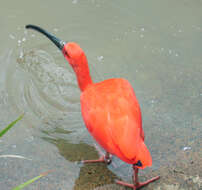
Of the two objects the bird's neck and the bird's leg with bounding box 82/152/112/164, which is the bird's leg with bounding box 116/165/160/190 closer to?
the bird's leg with bounding box 82/152/112/164

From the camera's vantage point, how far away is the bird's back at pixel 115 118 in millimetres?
2574

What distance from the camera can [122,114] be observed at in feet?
9.06

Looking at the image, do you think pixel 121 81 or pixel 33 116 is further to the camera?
pixel 33 116

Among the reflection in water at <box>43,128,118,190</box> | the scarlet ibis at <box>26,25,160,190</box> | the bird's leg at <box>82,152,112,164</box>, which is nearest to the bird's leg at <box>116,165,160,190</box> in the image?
the scarlet ibis at <box>26,25,160,190</box>

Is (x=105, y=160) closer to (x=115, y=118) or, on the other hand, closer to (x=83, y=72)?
(x=115, y=118)

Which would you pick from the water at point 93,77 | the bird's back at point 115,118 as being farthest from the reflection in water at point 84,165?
the bird's back at point 115,118

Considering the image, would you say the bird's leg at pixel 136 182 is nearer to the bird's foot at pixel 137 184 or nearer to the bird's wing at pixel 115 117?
the bird's foot at pixel 137 184

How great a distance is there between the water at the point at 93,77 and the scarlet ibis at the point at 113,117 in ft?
1.21

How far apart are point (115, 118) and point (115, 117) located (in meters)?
0.01

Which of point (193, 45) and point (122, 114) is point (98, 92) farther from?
point (193, 45)

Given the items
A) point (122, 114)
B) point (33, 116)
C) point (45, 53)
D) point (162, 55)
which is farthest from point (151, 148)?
point (45, 53)

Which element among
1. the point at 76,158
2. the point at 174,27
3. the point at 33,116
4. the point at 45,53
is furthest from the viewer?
the point at 174,27

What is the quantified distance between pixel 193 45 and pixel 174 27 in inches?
20.3

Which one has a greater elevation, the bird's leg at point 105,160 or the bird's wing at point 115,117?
the bird's wing at point 115,117
